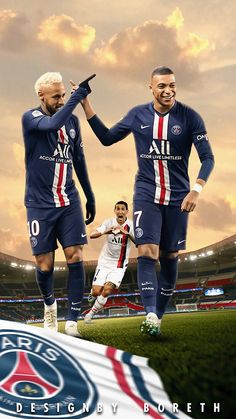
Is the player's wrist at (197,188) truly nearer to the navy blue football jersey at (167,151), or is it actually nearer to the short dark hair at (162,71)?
the navy blue football jersey at (167,151)

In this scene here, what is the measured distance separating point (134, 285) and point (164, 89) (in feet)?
125

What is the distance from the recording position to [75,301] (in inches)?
166

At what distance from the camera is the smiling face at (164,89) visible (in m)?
3.94

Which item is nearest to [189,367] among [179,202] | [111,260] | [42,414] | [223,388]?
[223,388]

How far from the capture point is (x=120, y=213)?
7098 millimetres

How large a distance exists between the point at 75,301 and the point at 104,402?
84.4 inches

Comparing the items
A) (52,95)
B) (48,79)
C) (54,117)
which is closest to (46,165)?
(54,117)

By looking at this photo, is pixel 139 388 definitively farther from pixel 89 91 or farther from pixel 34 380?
pixel 89 91

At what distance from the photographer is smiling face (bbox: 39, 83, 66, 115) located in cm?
420

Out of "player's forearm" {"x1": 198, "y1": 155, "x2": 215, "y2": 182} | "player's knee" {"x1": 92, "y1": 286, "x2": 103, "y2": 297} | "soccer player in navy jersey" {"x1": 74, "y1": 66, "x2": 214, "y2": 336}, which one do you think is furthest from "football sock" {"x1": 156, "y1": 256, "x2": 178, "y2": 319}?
"player's knee" {"x1": 92, "y1": 286, "x2": 103, "y2": 297}

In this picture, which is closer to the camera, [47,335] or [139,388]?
[139,388]

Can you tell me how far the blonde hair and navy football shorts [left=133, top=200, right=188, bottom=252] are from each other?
52.4 inches

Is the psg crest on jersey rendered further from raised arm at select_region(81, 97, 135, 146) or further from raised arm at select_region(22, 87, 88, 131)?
raised arm at select_region(81, 97, 135, 146)

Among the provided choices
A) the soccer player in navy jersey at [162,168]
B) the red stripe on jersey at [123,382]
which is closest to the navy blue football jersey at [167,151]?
the soccer player in navy jersey at [162,168]
